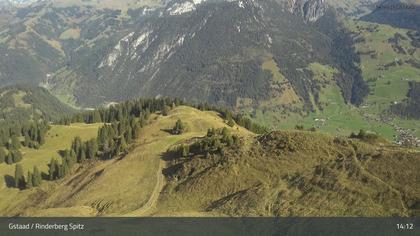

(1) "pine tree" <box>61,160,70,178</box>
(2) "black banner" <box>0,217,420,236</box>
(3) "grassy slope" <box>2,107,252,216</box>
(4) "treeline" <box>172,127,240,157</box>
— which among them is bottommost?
(1) "pine tree" <box>61,160,70,178</box>

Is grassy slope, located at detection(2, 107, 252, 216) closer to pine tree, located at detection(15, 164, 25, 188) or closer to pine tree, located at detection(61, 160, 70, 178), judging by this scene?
pine tree, located at detection(61, 160, 70, 178)

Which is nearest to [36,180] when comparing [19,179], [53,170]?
[53,170]

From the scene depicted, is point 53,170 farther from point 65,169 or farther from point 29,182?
point 29,182

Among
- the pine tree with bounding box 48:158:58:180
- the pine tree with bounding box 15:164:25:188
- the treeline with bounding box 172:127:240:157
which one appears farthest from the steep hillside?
the pine tree with bounding box 15:164:25:188

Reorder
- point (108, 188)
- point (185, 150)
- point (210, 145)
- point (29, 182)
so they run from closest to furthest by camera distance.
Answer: point (108, 188), point (210, 145), point (185, 150), point (29, 182)

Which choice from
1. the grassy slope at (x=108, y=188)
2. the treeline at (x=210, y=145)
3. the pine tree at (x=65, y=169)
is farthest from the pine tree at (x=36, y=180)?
the treeline at (x=210, y=145)

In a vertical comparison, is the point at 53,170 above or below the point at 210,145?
below
